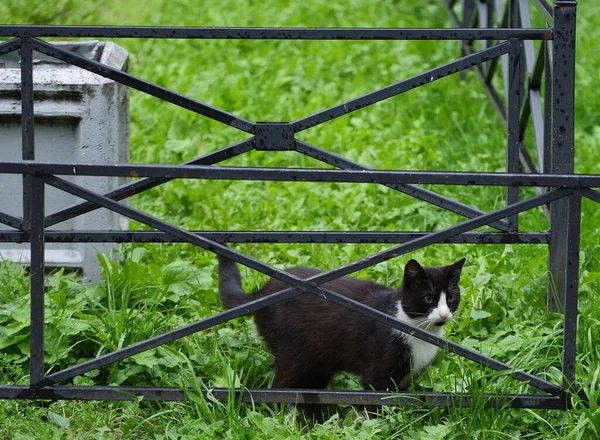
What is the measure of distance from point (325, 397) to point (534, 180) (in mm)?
1115

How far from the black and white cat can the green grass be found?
0.54ft

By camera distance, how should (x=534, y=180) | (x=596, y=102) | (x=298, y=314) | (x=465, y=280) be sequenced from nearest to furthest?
(x=534, y=180), (x=298, y=314), (x=465, y=280), (x=596, y=102)

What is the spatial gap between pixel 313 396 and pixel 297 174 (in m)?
0.87

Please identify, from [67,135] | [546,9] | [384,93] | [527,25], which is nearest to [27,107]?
[67,135]

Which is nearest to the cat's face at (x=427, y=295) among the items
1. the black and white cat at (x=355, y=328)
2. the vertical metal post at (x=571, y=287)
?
the black and white cat at (x=355, y=328)

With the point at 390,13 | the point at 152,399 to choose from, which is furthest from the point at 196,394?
the point at 390,13

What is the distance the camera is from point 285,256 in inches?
230

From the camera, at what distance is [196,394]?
3883 millimetres

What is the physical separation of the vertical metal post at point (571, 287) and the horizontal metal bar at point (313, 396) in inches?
4.9

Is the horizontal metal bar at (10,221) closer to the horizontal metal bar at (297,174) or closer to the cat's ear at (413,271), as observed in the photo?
the horizontal metal bar at (297,174)

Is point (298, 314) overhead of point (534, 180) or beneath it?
beneath

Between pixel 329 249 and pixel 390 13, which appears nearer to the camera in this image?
pixel 329 249

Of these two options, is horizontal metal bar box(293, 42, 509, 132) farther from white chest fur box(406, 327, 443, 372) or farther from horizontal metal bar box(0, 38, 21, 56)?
horizontal metal bar box(0, 38, 21, 56)

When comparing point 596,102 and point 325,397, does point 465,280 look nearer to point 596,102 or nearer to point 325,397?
point 325,397
